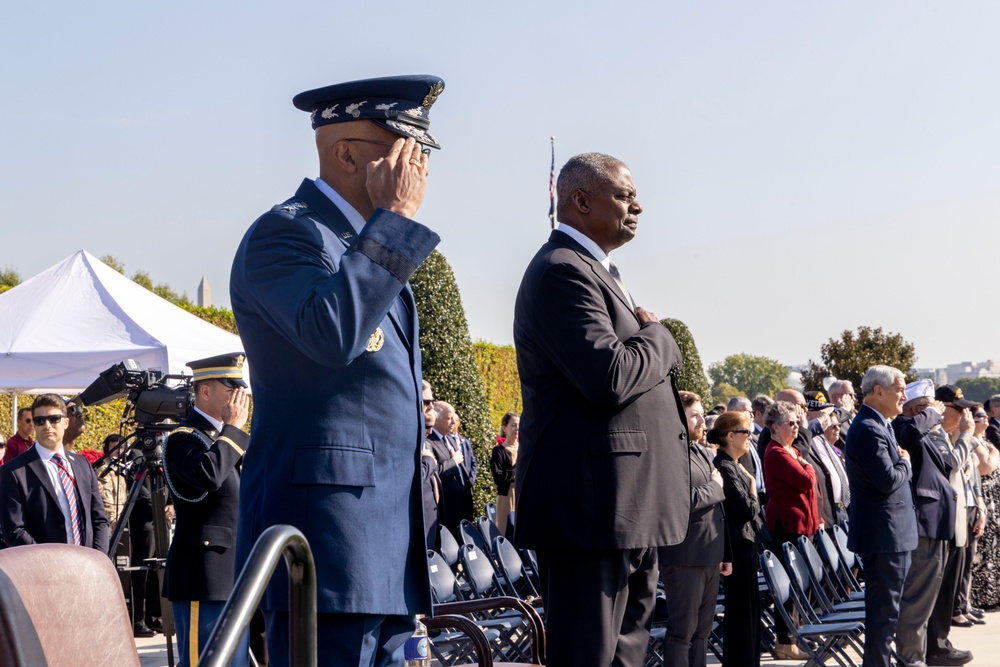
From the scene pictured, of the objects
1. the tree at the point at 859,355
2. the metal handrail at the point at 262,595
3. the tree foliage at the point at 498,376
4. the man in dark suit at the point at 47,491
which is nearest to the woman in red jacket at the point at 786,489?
the man in dark suit at the point at 47,491

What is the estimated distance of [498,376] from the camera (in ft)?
73.0

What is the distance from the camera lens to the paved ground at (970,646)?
8.46 metres

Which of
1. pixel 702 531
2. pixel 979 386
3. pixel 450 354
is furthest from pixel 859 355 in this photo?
pixel 979 386

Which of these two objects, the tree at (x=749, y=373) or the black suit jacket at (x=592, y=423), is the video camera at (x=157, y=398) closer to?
the black suit jacket at (x=592, y=423)

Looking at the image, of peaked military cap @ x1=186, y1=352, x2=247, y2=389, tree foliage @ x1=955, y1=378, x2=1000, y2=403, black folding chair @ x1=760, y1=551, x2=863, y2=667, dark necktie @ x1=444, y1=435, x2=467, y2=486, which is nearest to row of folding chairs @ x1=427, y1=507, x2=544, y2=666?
peaked military cap @ x1=186, y1=352, x2=247, y2=389

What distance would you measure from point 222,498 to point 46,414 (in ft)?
9.00

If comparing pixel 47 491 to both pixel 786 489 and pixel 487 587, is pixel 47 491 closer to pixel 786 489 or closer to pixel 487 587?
pixel 487 587

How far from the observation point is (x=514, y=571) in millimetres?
7629

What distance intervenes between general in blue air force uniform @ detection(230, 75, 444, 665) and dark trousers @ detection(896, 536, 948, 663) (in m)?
5.81

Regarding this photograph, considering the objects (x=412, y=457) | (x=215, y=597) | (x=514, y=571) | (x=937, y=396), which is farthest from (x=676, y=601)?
(x=937, y=396)

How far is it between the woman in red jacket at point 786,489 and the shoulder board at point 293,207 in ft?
22.0

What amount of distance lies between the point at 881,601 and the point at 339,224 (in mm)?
5350

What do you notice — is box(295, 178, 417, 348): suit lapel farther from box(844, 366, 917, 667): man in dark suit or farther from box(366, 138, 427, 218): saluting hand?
box(844, 366, 917, 667): man in dark suit

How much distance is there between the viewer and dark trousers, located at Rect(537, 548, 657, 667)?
3516 millimetres
